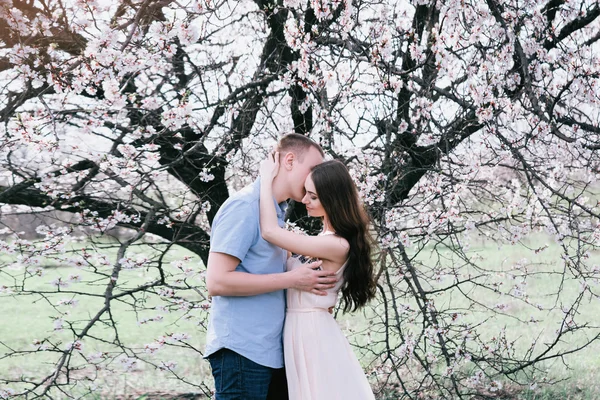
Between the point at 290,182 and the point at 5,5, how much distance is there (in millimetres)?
2629

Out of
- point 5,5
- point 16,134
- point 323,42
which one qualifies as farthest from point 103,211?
point 323,42

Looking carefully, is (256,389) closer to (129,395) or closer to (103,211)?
(103,211)

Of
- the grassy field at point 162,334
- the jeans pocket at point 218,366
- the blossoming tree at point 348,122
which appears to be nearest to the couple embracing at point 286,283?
the jeans pocket at point 218,366

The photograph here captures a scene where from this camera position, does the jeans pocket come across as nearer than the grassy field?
Yes

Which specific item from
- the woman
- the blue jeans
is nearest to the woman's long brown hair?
the woman

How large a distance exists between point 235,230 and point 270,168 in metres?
0.32

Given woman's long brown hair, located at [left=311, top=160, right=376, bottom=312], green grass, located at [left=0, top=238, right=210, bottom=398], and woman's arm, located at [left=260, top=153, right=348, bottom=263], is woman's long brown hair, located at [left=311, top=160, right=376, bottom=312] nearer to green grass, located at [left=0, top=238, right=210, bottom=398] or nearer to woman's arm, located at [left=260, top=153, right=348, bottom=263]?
woman's arm, located at [left=260, top=153, right=348, bottom=263]

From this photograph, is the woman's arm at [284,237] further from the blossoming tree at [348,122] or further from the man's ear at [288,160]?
the blossoming tree at [348,122]

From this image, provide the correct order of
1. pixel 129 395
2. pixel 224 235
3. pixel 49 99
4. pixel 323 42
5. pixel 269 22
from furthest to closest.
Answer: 1. pixel 129 395
2. pixel 49 99
3. pixel 269 22
4. pixel 323 42
5. pixel 224 235

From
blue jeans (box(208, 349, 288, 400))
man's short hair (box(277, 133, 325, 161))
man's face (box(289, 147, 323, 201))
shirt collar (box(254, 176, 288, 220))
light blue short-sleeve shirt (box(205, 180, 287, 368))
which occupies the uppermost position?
man's short hair (box(277, 133, 325, 161))

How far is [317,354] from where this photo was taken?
214 centimetres

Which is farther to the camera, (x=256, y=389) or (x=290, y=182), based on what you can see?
(x=290, y=182)

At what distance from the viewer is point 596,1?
4227 millimetres

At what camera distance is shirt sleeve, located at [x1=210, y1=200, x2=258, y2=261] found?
75.3 inches
